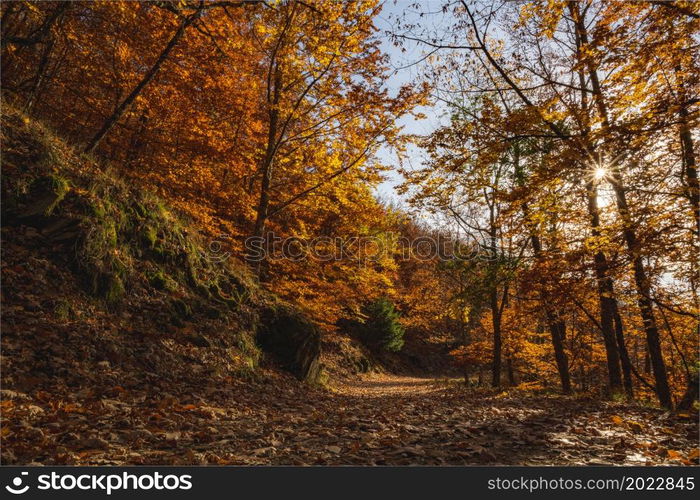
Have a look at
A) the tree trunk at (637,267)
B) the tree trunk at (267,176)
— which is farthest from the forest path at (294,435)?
the tree trunk at (267,176)

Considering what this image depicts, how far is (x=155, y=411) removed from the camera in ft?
15.1

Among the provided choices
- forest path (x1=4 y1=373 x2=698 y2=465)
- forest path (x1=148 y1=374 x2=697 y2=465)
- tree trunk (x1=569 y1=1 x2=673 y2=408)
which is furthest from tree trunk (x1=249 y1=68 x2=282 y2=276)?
tree trunk (x1=569 y1=1 x2=673 y2=408)

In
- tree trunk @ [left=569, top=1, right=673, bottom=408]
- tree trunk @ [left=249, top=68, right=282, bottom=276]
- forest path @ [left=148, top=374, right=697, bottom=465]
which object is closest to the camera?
forest path @ [left=148, top=374, right=697, bottom=465]

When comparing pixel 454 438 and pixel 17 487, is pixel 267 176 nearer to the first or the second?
pixel 454 438

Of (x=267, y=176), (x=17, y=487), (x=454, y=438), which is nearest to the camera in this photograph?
(x=17, y=487)

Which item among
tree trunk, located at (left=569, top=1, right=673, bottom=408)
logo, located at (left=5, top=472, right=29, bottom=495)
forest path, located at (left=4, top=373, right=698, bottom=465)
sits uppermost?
tree trunk, located at (left=569, top=1, right=673, bottom=408)

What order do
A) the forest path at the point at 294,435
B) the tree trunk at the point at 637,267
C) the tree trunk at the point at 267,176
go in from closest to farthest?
the forest path at the point at 294,435 → the tree trunk at the point at 637,267 → the tree trunk at the point at 267,176

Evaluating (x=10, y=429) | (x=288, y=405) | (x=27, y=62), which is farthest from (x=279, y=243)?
(x=10, y=429)

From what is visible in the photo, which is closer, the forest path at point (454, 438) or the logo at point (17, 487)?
the logo at point (17, 487)

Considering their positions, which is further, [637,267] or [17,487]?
[637,267]

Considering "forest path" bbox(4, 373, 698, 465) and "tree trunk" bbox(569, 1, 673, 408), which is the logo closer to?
"forest path" bbox(4, 373, 698, 465)

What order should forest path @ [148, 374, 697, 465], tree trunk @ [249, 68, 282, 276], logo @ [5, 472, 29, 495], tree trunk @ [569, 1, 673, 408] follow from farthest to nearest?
tree trunk @ [249, 68, 282, 276] < tree trunk @ [569, 1, 673, 408] < forest path @ [148, 374, 697, 465] < logo @ [5, 472, 29, 495]

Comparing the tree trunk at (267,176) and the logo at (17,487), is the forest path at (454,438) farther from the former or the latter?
the tree trunk at (267,176)

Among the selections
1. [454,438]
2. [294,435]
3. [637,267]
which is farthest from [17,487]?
[637,267]
